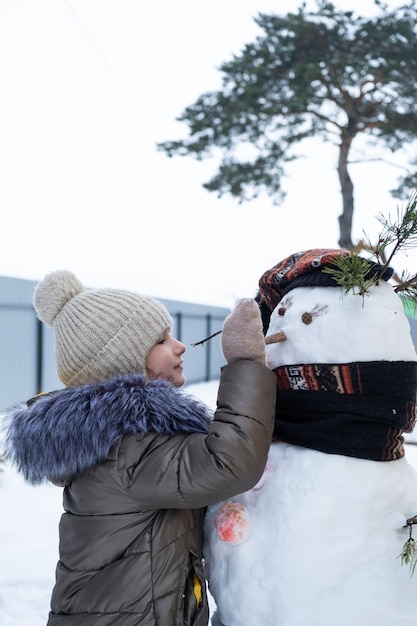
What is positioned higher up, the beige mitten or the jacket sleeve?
the beige mitten

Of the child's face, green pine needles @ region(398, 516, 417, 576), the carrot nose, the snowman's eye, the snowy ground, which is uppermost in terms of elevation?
the snowman's eye

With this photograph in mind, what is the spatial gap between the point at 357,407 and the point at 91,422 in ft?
1.83

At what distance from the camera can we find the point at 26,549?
336 cm

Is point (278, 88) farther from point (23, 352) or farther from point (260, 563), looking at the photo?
point (260, 563)

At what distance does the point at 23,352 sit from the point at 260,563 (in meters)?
7.14

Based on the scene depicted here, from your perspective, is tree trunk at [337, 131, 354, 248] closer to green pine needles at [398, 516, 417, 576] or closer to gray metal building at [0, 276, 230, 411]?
gray metal building at [0, 276, 230, 411]

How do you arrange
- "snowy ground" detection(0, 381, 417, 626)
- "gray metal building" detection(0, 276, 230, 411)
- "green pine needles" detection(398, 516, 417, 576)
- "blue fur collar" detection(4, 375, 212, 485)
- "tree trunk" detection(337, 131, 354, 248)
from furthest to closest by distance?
"tree trunk" detection(337, 131, 354, 248) → "gray metal building" detection(0, 276, 230, 411) → "snowy ground" detection(0, 381, 417, 626) → "blue fur collar" detection(4, 375, 212, 485) → "green pine needles" detection(398, 516, 417, 576)

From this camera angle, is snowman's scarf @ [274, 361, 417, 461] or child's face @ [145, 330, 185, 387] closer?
snowman's scarf @ [274, 361, 417, 461]

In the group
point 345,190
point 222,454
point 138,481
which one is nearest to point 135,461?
point 138,481

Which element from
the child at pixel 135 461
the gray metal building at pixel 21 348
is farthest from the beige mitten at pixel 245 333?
the gray metal building at pixel 21 348

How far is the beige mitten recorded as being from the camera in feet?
3.82

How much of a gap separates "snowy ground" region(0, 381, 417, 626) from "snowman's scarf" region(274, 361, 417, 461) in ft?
5.22

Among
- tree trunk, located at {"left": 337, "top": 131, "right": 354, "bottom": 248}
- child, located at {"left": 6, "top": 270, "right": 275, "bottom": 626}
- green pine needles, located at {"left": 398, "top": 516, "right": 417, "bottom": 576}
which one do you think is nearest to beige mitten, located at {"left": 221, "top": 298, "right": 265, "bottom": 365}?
child, located at {"left": 6, "top": 270, "right": 275, "bottom": 626}

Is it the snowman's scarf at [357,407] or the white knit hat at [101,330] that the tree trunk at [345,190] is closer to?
the white knit hat at [101,330]
